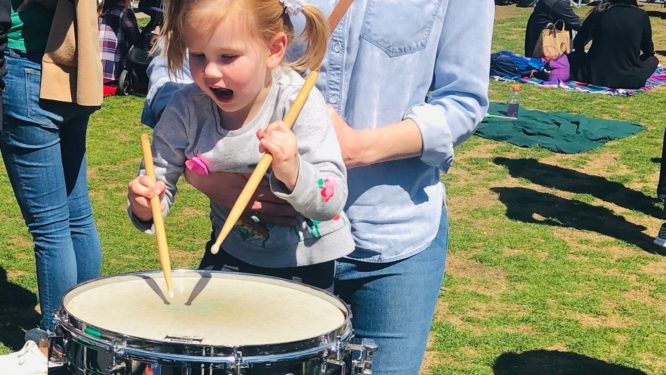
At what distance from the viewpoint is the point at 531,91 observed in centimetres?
1221

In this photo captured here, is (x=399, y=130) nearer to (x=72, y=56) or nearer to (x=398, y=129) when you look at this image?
(x=398, y=129)

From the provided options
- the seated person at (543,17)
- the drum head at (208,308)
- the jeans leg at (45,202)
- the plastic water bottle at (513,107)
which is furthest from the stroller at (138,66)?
the drum head at (208,308)

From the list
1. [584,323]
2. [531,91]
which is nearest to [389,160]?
[584,323]

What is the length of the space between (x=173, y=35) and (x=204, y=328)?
0.63 meters

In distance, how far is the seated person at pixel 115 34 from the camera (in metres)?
10.3

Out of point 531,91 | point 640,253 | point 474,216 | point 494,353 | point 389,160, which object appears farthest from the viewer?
point 531,91

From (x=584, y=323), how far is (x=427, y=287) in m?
3.31

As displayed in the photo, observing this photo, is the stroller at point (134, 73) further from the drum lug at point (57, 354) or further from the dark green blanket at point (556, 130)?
the drum lug at point (57, 354)

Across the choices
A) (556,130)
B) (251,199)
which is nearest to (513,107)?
(556,130)


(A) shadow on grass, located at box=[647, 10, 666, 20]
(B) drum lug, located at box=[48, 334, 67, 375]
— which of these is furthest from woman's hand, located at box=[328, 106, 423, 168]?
(A) shadow on grass, located at box=[647, 10, 666, 20]

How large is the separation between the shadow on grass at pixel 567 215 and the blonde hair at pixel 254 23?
509 cm

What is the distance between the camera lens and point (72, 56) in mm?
4012

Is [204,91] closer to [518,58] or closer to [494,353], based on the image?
[494,353]

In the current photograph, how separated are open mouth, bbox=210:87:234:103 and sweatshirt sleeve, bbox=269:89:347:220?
140 millimetres
